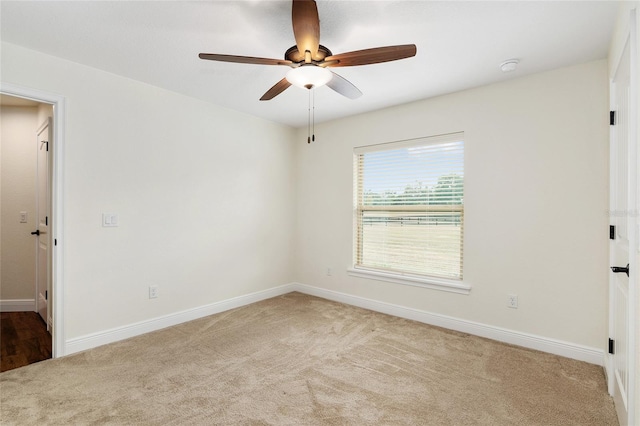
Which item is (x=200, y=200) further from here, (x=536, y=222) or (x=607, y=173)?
(x=607, y=173)

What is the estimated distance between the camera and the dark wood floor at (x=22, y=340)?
8.71 ft

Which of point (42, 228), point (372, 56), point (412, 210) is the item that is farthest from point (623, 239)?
point (42, 228)

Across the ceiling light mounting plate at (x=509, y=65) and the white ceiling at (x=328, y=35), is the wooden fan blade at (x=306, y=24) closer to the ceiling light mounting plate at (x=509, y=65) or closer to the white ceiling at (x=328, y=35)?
the white ceiling at (x=328, y=35)

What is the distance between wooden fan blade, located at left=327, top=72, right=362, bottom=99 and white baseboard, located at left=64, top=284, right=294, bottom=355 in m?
2.85

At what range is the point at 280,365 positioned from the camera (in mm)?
2564

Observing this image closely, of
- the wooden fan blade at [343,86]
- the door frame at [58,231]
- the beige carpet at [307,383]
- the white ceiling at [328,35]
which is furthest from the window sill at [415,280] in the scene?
the door frame at [58,231]

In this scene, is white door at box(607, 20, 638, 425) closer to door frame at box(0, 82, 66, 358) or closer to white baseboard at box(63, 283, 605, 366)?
white baseboard at box(63, 283, 605, 366)

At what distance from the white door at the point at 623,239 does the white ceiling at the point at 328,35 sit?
492 millimetres

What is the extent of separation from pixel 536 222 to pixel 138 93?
3.96m

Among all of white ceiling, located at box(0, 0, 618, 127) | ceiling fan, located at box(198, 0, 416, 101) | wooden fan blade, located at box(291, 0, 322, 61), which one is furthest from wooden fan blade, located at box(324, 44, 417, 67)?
white ceiling, located at box(0, 0, 618, 127)

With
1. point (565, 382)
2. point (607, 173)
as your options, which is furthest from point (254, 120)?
point (565, 382)

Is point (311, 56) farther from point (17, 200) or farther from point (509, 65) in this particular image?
point (17, 200)

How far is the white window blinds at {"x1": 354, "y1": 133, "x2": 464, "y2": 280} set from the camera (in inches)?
135

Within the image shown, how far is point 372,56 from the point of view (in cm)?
189
